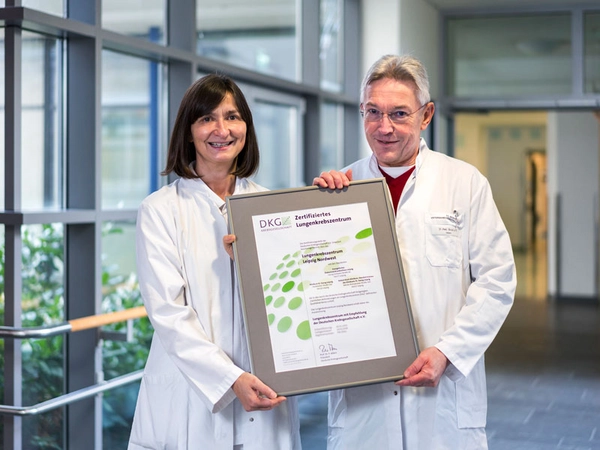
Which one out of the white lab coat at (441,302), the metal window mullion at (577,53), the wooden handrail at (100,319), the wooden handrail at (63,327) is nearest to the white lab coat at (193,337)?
the white lab coat at (441,302)

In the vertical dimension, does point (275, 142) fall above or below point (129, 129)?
above

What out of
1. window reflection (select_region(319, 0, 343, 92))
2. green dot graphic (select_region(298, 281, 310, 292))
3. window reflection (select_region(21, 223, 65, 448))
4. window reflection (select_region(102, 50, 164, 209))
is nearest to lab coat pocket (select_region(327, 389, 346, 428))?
green dot graphic (select_region(298, 281, 310, 292))

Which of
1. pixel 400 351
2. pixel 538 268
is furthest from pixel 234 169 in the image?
pixel 538 268

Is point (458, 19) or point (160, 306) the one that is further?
point (458, 19)

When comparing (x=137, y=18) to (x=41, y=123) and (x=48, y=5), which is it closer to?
(x=48, y=5)

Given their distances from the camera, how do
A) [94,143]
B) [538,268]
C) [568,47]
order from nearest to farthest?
1. [94,143]
2. [568,47]
3. [538,268]

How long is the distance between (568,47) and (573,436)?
464cm

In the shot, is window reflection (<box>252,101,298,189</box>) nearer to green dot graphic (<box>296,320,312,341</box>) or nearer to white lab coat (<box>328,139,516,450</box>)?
white lab coat (<box>328,139,516,450</box>)

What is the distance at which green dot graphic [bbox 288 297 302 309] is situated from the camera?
1990mm

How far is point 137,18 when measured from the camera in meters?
4.31

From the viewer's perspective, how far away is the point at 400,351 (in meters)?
1.99

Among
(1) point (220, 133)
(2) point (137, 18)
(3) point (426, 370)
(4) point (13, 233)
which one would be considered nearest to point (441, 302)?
(3) point (426, 370)

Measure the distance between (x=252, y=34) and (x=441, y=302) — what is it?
160 inches

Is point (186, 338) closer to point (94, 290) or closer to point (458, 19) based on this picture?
point (94, 290)
